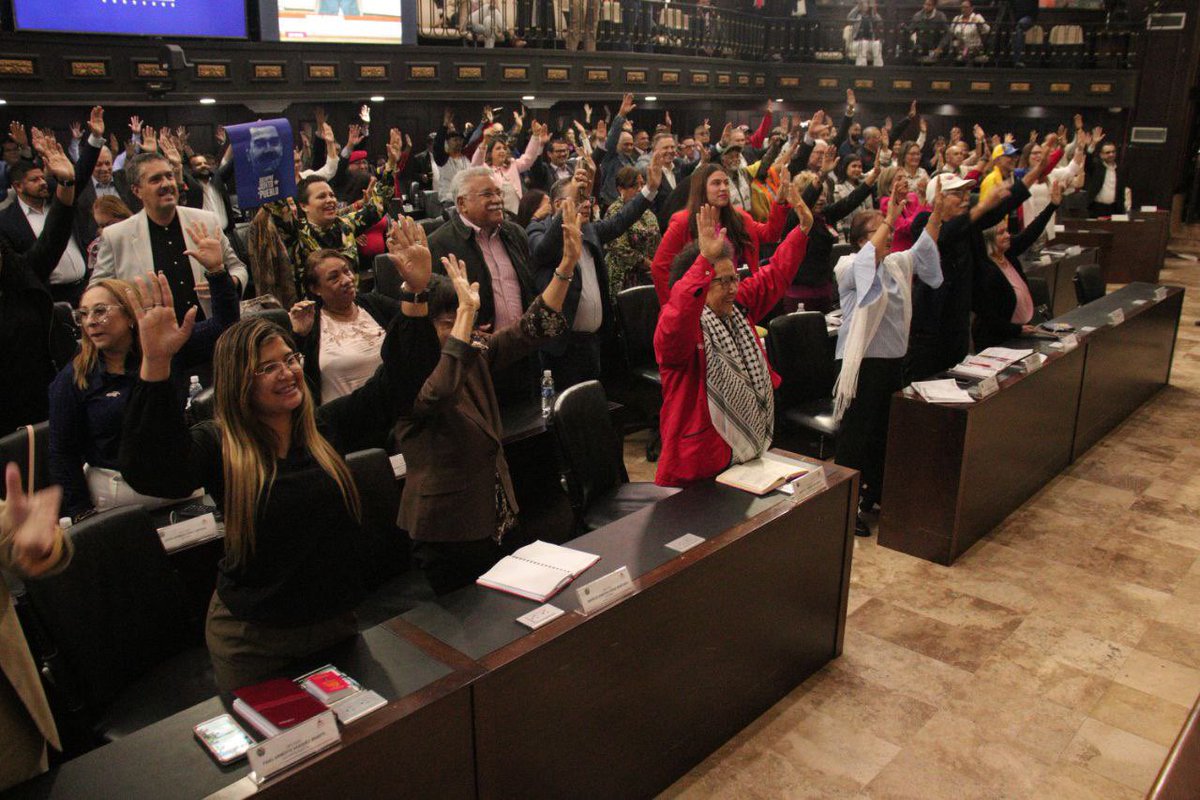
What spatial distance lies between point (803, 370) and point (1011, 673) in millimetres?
2053

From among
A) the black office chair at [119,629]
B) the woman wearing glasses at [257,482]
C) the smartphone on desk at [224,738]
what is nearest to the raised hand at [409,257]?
the woman wearing glasses at [257,482]

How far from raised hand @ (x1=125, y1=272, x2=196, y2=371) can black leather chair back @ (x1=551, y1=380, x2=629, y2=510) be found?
1668 mm

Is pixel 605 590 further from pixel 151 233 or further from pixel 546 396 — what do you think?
pixel 151 233

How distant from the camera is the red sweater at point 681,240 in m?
4.94

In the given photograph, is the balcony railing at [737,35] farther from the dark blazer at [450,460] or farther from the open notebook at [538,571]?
the open notebook at [538,571]

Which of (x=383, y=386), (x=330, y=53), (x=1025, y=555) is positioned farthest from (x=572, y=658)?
(x=330, y=53)

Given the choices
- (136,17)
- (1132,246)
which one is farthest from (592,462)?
(1132,246)

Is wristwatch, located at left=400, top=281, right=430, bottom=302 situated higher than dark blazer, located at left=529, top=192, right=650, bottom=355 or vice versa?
wristwatch, located at left=400, top=281, right=430, bottom=302

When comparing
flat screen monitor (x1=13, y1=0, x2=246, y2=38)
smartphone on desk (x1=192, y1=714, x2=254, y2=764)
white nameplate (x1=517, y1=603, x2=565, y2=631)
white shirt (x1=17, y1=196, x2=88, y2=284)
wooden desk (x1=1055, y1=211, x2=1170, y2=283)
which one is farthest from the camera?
wooden desk (x1=1055, y1=211, x2=1170, y2=283)

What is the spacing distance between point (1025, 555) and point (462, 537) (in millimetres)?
3032

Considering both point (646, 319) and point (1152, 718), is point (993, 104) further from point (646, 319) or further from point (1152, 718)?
point (1152, 718)

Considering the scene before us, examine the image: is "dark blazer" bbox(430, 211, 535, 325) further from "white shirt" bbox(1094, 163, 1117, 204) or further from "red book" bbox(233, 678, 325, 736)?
"white shirt" bbox(1094, 163, 1117, 204)

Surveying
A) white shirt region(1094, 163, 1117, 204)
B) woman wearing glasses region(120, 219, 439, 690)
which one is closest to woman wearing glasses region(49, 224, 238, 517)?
woman wearing glasses region(120, 219, 439, 690)

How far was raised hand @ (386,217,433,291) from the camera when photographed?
2619 mm
